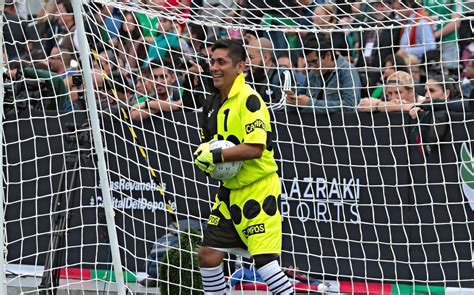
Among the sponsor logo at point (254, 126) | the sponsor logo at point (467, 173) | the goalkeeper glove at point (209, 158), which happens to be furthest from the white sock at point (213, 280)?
the sponsor logo at point (467, 173)

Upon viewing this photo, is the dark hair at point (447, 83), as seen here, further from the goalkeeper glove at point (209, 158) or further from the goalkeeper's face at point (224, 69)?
the goalkeeper glove at point (209, 158)

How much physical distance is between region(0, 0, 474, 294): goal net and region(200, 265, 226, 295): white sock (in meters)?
0.92

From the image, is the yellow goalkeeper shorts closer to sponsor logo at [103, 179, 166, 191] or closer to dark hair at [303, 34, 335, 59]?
dark hair at [303, 34, 335, 59]

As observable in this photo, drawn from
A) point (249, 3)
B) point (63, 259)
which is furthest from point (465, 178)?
point (63, 259)

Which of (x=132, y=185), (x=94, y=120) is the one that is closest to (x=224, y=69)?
(x=94, y=120)

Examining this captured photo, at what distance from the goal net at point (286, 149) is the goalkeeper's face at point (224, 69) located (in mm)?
1131

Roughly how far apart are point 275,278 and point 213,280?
1.68 ft

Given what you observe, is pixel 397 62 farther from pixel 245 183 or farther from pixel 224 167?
pixel 224 167

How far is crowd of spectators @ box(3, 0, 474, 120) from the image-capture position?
8.55 meters

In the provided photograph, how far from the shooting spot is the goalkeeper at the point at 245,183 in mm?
7035

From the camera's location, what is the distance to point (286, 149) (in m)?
8.94

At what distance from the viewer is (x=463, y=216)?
8430 mm

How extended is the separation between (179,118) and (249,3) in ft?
4.46

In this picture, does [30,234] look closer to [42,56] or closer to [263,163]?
[42,56]
